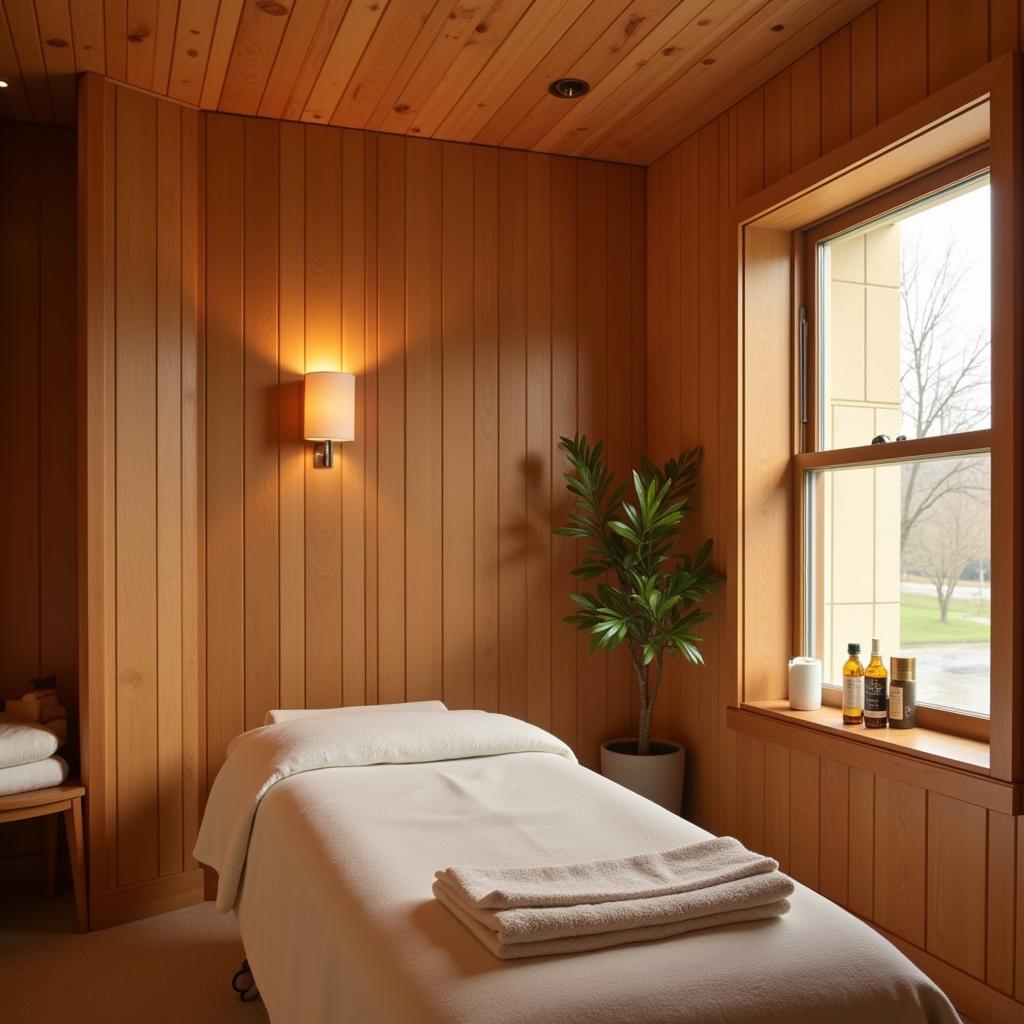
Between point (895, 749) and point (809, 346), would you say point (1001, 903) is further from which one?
point (809, 346)

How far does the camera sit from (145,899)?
291cm

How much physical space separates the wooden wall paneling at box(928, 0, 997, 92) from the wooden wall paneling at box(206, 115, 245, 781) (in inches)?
80.4

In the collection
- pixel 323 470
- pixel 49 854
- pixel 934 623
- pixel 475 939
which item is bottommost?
pixel 49 854

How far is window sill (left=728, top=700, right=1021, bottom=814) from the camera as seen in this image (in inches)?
86.1

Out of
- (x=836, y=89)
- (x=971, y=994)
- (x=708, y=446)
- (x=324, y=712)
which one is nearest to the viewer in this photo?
(x=971, y=994)

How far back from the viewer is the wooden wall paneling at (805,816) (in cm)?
279

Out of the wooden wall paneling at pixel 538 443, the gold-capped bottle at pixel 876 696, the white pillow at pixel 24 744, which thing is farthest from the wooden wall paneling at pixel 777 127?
the white pillow at pixel 24 744

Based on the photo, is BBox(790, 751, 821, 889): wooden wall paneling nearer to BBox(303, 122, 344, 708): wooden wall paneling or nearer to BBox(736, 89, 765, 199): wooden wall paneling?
BBox(303, 122, 344, 708): wooden wall paneling

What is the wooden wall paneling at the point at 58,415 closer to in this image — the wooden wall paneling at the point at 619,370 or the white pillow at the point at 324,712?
the white pillow at the point at 324,712

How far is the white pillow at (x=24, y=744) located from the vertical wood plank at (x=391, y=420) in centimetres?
101

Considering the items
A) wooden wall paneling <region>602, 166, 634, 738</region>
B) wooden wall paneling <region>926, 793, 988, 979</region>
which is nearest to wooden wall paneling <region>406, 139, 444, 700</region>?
wooden wall paneling <region>602, 166, 634, 738</region>

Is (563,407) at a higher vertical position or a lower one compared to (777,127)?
lower

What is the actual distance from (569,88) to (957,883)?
2439mm

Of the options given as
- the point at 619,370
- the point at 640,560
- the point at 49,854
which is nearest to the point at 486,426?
the point at 619,370
